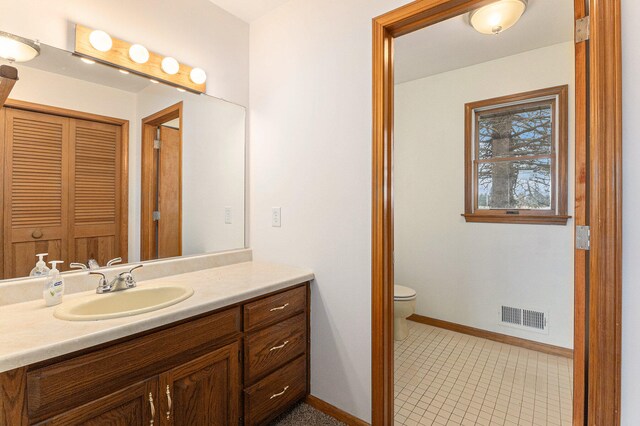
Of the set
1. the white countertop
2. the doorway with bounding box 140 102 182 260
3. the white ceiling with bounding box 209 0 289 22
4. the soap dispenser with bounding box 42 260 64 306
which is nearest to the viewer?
the white countertop

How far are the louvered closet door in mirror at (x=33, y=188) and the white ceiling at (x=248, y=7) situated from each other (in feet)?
3.94

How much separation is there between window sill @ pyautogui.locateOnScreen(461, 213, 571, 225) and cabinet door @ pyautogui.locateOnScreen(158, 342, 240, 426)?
2304 mm

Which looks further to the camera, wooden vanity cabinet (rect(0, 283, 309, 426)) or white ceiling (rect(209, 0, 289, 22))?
white ceiling (rect(209, 0, 289, 22))

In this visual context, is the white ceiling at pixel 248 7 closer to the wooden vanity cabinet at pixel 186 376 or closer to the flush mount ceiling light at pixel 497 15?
the flush mount ceiling light at pixel 497 15

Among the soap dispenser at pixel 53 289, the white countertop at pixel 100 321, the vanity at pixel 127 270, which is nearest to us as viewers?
the white countertop at pixel 100 321

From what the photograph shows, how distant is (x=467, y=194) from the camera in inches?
111

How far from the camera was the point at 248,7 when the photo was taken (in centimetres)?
199

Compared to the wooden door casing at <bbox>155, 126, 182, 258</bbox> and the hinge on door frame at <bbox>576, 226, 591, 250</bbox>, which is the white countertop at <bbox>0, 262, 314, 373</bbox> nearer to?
the wooden door casing at <bbox>155, 126, 182, 258</bbox>

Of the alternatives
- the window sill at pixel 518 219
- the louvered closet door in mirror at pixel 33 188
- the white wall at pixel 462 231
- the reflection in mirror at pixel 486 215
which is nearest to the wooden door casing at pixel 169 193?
the louvered closet door in mirror at pixel 33 188

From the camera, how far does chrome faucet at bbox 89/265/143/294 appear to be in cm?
138

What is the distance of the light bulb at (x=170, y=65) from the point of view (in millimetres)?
1715

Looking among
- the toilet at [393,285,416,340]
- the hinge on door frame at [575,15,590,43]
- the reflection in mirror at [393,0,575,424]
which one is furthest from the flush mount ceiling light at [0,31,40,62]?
the toilet at [393,285,416,340]

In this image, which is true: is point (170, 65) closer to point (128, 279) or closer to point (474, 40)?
point (128, 279)

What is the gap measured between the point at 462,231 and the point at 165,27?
9.00ft
